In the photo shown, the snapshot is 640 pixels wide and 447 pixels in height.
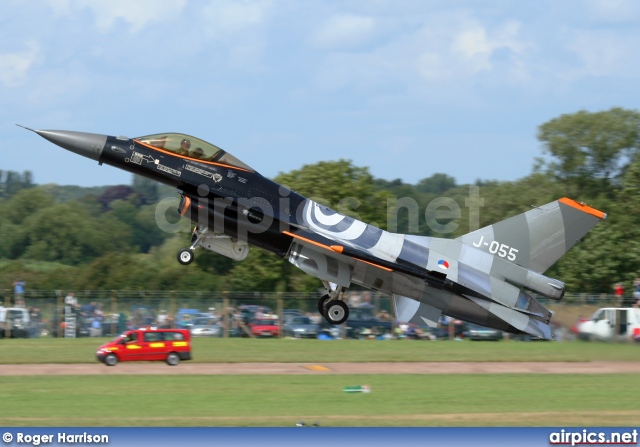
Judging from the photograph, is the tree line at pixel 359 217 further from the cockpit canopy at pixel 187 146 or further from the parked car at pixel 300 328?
the cockpit canopy at pixel 187 146

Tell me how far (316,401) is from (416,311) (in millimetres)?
4104

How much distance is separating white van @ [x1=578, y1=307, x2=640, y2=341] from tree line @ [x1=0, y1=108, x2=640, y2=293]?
757 cm

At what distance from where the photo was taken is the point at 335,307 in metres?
27.5

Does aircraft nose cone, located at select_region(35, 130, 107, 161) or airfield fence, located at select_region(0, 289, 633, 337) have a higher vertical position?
aircraft nose cone, located at select_region(35, 130, 107, 161)

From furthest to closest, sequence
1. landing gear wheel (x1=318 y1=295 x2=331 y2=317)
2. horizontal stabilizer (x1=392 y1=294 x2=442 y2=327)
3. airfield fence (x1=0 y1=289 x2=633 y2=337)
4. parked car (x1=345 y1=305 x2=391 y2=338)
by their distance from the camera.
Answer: parked car (x1=345 y1=305 x2=391 y2=338)
airfield fence (x1=0 y1=289 x2=633 y2=337)
horizontal stabilizer (x1=392 y1=294 x2=442 y2=327)
landing gear wheel (x1=318 y1=295 x2=331 y2=317)

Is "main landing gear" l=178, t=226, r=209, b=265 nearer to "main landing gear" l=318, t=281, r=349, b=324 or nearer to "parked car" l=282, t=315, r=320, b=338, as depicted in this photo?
"main landing gear" l=318, t=281, r=349, b=324

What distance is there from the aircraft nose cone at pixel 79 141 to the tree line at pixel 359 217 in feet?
49.0

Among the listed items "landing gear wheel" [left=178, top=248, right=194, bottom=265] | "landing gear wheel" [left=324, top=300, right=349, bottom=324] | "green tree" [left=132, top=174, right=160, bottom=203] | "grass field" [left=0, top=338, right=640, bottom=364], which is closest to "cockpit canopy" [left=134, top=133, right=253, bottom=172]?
"landing gear wheel" [left=178, top=248, right=194, bottom=265]

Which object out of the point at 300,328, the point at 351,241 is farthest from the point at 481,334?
the point at 351,241

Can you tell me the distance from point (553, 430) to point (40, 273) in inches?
2168

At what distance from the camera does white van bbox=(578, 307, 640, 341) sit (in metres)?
31.9

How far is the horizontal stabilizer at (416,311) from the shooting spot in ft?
91.8

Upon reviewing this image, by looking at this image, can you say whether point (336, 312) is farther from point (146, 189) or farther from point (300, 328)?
point (146, 189)

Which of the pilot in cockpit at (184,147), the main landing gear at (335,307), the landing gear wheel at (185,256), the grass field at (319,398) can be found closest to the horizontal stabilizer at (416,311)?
the main landing gear at (335,307)
